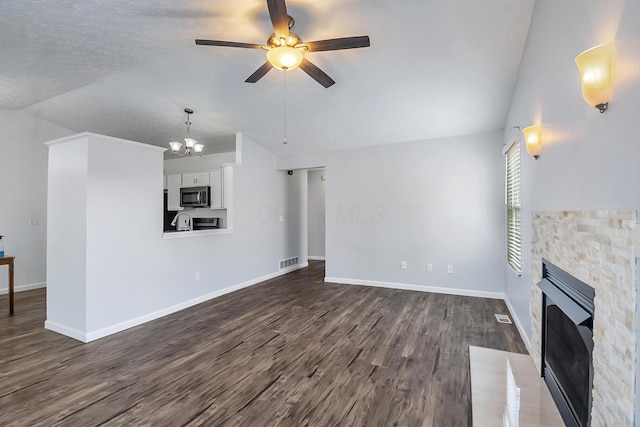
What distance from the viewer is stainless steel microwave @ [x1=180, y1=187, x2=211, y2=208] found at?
555cm

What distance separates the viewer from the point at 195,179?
578 centimetres

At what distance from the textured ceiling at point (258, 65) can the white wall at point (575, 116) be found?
59cm

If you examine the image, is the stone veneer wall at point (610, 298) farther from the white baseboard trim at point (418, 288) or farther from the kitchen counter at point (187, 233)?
the kitchen counter at point (187, 233)

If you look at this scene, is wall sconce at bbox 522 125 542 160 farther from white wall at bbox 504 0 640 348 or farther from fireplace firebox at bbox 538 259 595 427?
fireplace firebox at bbox 538 259 595 427

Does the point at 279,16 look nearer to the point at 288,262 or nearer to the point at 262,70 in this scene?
the point at 262,70

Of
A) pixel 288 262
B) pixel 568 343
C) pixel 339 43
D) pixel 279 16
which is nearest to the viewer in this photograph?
pixel 568 343

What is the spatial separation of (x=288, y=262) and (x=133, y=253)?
3.53 metres

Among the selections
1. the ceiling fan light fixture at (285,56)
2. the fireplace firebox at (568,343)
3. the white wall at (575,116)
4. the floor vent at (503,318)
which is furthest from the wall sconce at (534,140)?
the floor vent at (503,318)

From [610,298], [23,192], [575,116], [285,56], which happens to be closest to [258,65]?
[285,56]

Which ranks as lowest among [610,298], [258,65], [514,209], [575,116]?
[610,298]

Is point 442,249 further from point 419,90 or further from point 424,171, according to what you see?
point 419,90

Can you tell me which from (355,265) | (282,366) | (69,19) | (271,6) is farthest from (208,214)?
(271,6)

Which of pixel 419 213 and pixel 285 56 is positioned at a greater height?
pixel 285 56

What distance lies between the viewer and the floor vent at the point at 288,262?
6.42 metres
